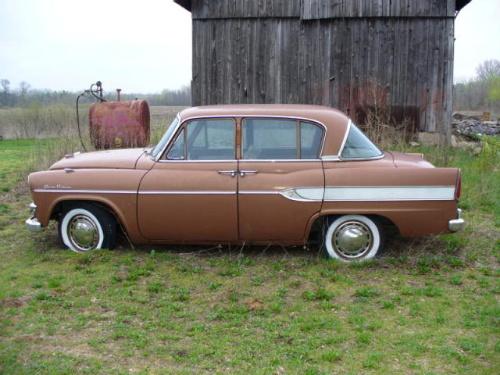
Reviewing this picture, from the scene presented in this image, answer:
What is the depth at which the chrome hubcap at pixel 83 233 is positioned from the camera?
6.30 m

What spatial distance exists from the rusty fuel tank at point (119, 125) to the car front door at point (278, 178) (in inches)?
201

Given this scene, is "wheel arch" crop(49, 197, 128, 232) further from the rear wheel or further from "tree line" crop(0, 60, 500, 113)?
"tree line" crop(0, 60, 500, 113)

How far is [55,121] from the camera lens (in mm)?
22094

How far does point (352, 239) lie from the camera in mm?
5941

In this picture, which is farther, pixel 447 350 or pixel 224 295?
pixel 224 295

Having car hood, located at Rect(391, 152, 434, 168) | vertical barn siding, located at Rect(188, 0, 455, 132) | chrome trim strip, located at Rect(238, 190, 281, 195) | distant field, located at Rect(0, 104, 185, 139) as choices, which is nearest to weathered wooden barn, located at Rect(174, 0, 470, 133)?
vertical barn siding, located at Rect(188, 0, 455, 132)

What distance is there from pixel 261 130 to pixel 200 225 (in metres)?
1.17

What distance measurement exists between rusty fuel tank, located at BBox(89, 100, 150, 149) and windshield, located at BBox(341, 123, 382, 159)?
18.2ft

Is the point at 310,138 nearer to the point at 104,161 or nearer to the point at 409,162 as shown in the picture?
the point at 409,162

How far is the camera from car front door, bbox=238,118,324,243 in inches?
230

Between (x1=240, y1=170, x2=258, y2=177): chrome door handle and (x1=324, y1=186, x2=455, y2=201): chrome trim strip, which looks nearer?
(x1=324, y1=186, x2=455, y2=201): chrome trim strip

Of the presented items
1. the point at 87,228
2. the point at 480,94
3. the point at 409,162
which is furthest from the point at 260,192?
the point at 480,94

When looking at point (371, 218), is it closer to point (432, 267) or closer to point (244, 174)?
point (432, 267)

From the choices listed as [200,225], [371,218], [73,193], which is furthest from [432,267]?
[73,193]
